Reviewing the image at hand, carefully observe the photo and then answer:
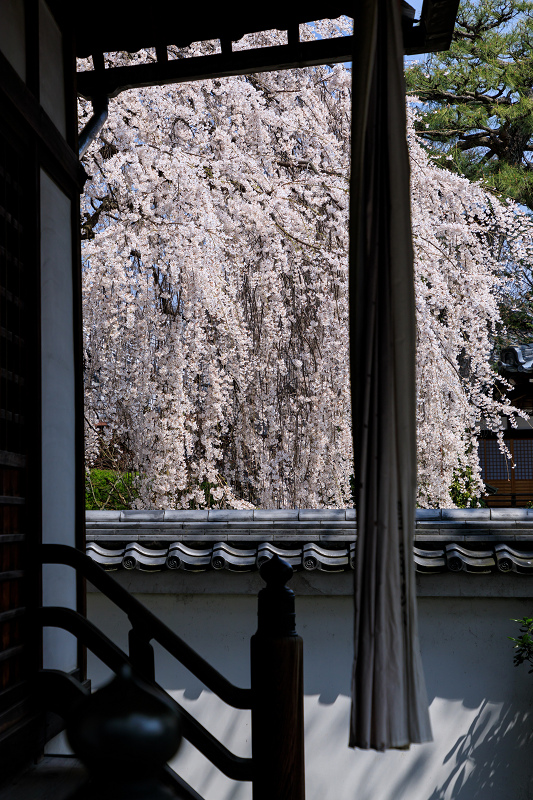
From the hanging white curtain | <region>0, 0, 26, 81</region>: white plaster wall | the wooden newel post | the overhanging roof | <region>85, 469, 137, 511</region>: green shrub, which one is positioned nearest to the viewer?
the hanging white curtain

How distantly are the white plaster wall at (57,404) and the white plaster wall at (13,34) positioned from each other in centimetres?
42

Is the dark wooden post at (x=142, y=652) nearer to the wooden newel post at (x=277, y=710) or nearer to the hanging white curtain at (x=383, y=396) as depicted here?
the wooden newel post at (x=277, y=710)

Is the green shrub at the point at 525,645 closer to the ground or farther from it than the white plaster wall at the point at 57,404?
closer to the ground

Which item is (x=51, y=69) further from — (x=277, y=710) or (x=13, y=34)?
(x=277, y=710)

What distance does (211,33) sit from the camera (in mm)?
3484

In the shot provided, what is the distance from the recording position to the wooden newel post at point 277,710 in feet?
7.51

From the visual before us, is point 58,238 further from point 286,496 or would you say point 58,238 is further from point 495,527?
point 286,496

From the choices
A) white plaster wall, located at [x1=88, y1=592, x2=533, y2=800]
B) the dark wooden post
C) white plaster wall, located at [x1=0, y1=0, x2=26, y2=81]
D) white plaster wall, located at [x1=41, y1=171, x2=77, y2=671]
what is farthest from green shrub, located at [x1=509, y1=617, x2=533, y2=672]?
white plaster wall, located at [x1=0, y1=0, x2=26, y2=81]

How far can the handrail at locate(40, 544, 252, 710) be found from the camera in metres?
2.50

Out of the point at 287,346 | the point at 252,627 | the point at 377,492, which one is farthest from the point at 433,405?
the point at 377,492

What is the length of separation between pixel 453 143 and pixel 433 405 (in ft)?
27.8

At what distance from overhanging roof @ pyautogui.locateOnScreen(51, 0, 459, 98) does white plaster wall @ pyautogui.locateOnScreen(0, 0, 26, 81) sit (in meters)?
0.47

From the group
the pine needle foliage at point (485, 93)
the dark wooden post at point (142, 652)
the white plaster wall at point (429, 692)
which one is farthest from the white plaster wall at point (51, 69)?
the pine needle foliage at point (485, 93)

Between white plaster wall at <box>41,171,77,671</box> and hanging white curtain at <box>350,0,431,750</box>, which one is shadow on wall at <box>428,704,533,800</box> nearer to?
white plaster wall at <box>41,171,77,671</box>
